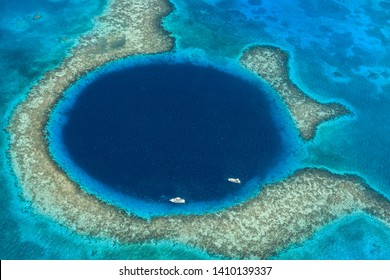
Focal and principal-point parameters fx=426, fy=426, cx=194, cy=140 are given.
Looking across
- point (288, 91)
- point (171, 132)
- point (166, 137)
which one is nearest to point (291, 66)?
point (288, 91)

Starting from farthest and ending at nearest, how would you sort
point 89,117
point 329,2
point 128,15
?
1. point 329,2
2. point 128,15
3. point 89,117

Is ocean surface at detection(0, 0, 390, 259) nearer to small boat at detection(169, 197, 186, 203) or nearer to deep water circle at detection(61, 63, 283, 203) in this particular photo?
deep water circle at detection(61, 63, 283, 203)

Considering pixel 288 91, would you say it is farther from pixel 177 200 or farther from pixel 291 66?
pixel 177 200

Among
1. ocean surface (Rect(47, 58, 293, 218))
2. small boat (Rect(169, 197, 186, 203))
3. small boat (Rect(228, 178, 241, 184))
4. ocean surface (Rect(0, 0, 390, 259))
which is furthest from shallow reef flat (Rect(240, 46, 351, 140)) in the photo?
small boat (Rect(169, 197, 186, 203))

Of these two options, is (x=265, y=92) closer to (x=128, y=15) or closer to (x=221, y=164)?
(x=221, y=164)

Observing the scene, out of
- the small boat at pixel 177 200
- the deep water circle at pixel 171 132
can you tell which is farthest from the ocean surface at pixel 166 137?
the small boat at pixel 177 200

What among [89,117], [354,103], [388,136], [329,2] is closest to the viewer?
[89,117]

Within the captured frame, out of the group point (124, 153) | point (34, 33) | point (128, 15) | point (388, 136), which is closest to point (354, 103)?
point (388, 136)
